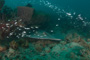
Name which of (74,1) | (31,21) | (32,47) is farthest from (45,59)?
(74,1)

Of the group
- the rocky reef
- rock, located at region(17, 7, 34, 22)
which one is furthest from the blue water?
the rocky reef

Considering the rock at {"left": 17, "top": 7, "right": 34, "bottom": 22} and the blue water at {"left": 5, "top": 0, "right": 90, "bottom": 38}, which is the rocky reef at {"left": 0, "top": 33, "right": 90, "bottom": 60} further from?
the blue water at {"left": 5, "top": 0, "right": 90, "bottom": 38}

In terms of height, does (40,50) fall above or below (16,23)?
below

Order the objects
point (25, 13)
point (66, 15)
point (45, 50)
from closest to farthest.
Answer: point (45, 50)
point (25, 13)
point (66, 15)

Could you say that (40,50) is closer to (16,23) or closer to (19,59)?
(19,59)

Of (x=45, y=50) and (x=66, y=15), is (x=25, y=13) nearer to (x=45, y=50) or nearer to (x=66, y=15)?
(x=45, y=50)

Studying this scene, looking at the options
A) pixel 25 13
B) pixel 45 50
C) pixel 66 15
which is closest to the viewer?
pixel 45 50

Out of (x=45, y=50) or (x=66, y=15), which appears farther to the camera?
(x=66, y=15)

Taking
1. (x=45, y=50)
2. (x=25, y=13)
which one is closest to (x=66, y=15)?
(x=25, y=13)

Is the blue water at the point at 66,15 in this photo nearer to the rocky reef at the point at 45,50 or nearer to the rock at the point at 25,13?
the rock at the point at 25,13

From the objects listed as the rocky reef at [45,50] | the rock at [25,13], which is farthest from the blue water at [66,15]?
the rocky reef at [45,50]
